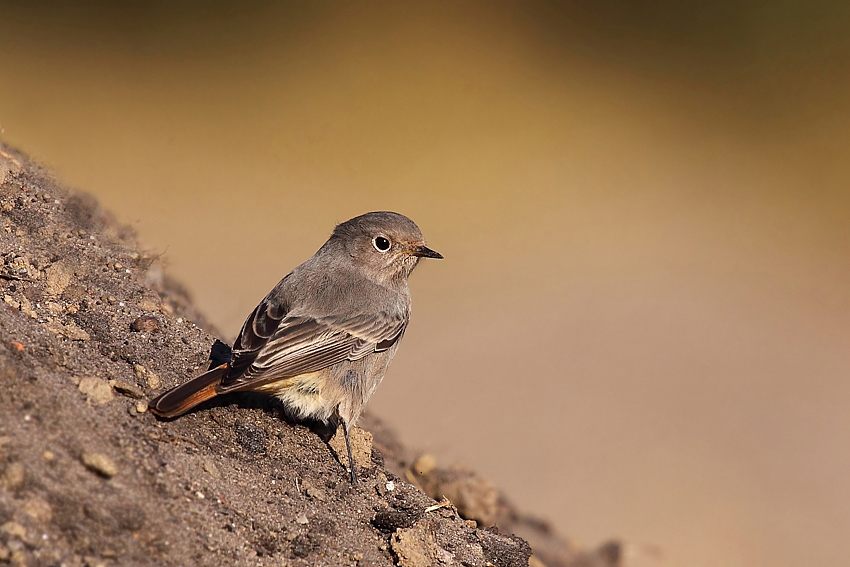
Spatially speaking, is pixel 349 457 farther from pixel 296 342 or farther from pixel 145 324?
pixel 145 324

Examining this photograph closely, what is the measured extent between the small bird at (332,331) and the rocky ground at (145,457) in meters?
0.26

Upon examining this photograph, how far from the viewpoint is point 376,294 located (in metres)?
6.19

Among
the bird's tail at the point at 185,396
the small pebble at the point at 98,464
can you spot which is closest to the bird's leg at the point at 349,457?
the bird's tail at the point at 185,396

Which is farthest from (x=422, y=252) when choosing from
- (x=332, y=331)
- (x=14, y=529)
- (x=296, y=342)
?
(x=14, y=529)

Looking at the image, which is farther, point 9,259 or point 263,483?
point 9,259

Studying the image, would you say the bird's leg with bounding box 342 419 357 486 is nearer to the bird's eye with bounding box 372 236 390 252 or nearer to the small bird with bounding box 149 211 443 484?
the small bird with bounding box 149 211 443 484

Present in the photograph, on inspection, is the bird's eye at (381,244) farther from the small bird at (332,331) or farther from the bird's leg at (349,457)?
the bird's leg at (349,457)

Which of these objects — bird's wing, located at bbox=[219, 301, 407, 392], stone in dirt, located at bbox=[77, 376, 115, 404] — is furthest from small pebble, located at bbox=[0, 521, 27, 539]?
bird's wing, located at bbox=[219, 301, 407, 392]

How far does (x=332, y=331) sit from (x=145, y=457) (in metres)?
1.84

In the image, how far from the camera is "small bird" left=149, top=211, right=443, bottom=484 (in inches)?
195

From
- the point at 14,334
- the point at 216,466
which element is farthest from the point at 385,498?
the point at 14,334

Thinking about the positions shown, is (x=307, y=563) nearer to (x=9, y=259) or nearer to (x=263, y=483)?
(x=263, y=483)

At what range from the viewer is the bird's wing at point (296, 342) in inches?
195

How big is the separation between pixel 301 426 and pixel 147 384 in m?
1.18
